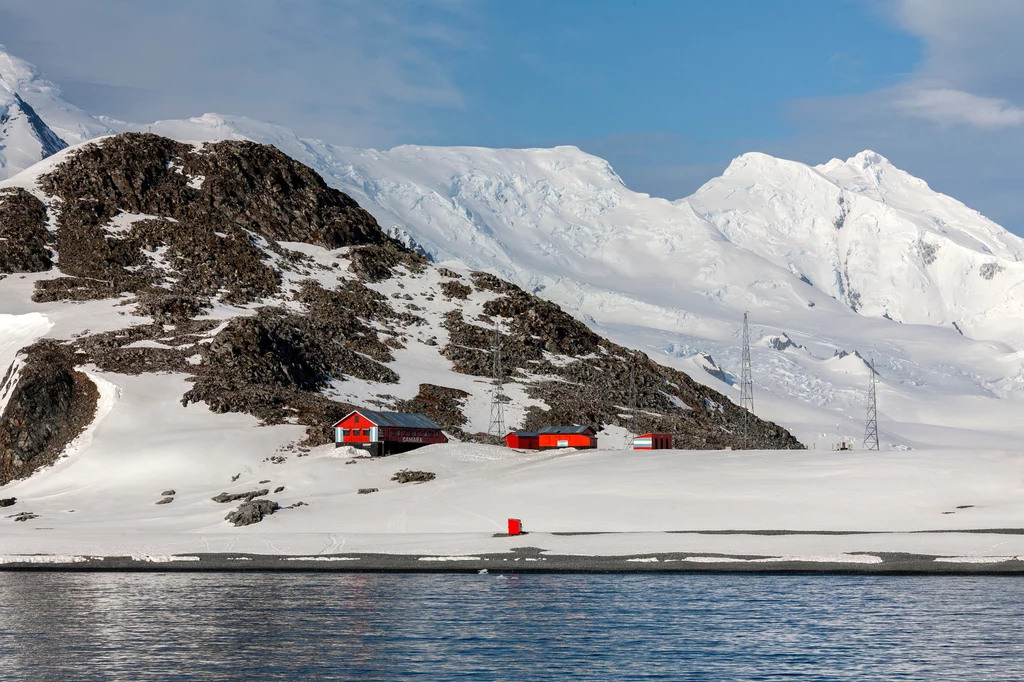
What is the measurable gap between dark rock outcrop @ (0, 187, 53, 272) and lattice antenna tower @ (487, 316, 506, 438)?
67.1 meters

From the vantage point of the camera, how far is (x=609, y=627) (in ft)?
162

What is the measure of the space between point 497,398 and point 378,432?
4160 centimetres

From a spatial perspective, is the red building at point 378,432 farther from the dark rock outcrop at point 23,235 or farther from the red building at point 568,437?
the dark rock outcrop at point 23,235

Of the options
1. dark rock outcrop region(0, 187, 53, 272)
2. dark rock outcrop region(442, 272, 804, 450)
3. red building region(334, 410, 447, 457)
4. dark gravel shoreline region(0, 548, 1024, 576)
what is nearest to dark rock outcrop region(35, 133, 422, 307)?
dark rock outcrop region(0, 187, 53, 272)

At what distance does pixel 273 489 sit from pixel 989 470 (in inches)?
2258

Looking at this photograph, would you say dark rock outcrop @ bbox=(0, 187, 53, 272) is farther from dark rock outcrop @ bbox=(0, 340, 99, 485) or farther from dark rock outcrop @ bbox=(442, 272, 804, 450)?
dark rock outcrop @ bbox=(442, 272, 804, 450)

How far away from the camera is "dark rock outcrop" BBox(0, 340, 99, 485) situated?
381 ft

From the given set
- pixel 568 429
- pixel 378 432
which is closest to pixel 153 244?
pixel 378 432

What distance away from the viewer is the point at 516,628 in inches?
1930

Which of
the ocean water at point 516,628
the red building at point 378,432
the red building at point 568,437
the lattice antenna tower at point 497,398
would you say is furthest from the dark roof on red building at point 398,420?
the ocean water at point 516,628

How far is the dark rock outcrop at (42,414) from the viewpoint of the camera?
116125 millimetres

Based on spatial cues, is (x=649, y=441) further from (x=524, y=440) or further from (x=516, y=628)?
(x=516, y=628)

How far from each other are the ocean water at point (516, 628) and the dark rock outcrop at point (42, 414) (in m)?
52.4

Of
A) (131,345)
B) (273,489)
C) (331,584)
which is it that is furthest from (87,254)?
(331,584)
